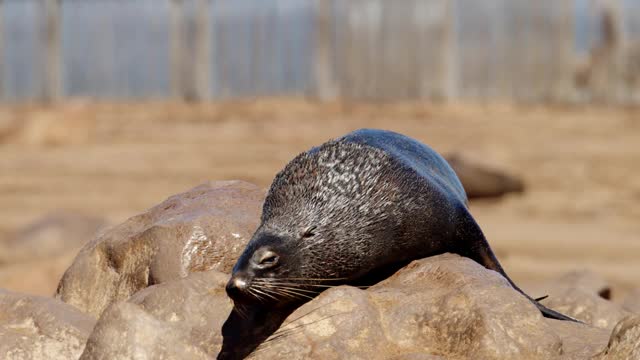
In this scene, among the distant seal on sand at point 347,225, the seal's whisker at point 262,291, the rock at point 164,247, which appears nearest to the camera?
the seal's whisker at point 262,291

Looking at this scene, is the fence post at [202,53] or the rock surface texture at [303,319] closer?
the rock surface texture at [303,319]

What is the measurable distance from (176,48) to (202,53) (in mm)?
430

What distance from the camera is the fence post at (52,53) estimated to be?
18.8 meters

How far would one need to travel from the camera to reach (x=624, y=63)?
17.1 m

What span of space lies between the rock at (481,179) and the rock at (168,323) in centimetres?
815

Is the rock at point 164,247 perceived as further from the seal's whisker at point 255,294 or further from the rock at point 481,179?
the rock at point 481,179

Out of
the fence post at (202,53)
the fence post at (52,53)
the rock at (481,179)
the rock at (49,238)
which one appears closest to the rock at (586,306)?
the rock at (49,238)

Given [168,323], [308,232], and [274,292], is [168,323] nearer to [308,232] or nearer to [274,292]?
[274,292]

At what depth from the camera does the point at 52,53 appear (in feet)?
62.2

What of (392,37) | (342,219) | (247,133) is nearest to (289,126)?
(247,133)

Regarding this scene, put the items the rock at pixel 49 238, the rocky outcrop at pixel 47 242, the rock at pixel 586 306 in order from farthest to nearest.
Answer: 1. the rock at pixel 49 238
2. the rocky outcrop at pixel 47 242
3. the rock at pixel 586 306

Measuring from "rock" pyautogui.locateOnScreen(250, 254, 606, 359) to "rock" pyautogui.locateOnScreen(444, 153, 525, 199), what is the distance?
818 cm

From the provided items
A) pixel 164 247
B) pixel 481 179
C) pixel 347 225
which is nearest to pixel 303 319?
pixel 347 225

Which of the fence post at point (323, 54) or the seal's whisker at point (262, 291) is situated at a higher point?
the seal's whisker at point (262, 291)
